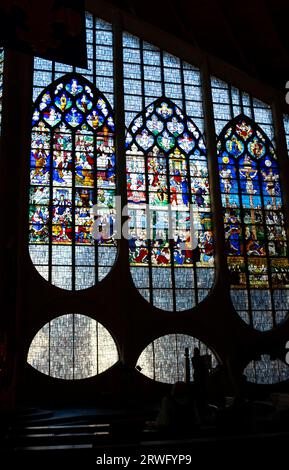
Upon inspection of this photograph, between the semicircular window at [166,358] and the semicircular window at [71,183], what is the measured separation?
213 cm

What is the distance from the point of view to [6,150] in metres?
12.1

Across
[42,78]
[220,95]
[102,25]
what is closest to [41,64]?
[42,78]

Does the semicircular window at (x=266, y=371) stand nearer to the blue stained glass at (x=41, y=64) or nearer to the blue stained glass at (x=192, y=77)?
the blue stained glass at (x=192, y=77)

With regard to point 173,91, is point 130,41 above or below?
above

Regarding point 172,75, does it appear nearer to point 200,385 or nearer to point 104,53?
point 104,53

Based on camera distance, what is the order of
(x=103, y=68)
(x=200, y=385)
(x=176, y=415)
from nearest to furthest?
(x=176, y=415) → (x=200, y=385) → (x=103, y=68)

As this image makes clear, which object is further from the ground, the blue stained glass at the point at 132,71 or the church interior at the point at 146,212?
the blue stained glass at the point at 132,71

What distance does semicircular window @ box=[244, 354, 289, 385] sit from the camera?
40.9 feet

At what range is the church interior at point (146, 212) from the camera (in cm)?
1141

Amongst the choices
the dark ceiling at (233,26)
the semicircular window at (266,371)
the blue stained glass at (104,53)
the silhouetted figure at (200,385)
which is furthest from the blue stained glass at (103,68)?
the silhouetted figure at (200,385)

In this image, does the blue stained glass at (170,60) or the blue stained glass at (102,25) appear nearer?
the blue stained glass at (102,25)

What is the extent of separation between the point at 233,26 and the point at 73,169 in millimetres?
5968

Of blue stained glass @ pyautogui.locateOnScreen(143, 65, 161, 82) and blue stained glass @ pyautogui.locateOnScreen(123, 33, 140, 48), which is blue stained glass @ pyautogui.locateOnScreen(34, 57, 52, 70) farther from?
blue stained glass @ pyautogui.locateOnScreen(143, 65, 161, 82)

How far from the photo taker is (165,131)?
14008 mm
